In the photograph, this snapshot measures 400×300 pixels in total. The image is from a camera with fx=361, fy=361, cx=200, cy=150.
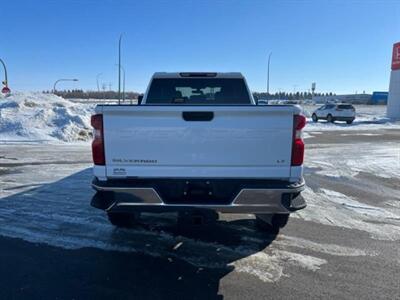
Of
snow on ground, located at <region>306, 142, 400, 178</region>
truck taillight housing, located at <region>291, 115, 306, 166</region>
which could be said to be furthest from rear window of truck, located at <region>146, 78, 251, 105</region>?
→ snow on ground, located at <region>306, 142, 400, 178</region>

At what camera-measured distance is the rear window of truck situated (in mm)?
6098

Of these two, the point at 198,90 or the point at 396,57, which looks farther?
the point at 396,57

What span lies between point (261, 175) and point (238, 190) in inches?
11.3

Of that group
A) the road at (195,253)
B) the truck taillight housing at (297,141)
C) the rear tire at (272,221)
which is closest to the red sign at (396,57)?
the road at (195,253)

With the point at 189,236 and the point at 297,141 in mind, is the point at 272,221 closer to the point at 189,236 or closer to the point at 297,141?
the point at 189,236

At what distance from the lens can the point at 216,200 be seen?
375 cm

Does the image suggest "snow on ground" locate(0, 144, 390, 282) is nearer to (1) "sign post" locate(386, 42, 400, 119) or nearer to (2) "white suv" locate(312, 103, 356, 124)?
(2) "white suv" locate(312, 103, 356, 124)

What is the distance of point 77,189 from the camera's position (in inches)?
284

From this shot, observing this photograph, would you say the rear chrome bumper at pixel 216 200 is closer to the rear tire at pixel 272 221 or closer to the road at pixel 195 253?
the road at pixel 195 253

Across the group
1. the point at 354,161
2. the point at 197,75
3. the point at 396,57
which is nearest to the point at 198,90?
the point at 197,75

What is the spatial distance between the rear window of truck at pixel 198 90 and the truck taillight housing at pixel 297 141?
242 cm

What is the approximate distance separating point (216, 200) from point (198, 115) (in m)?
0.90

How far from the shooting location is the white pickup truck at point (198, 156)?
11.9ft

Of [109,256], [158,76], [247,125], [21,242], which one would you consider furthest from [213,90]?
[21,242]
